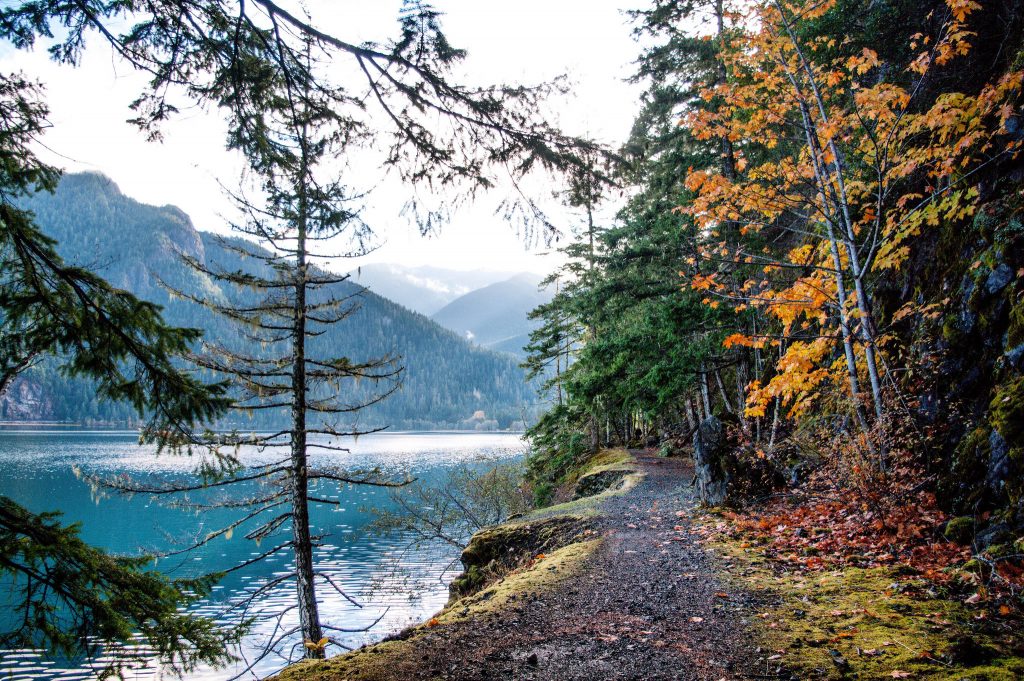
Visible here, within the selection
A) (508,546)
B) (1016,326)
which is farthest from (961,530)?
(508,546)

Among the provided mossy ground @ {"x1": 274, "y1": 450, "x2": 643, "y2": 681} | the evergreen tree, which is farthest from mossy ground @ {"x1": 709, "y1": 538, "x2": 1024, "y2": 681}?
the evergreen tree

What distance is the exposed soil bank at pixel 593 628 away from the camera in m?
3.13

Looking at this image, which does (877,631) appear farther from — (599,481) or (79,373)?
(599,481)

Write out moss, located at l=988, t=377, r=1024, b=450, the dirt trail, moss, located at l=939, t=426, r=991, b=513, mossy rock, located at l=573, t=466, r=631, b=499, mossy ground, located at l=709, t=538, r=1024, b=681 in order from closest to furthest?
1. mossy ground, located at l=709, t=538, r=1024, b=681
2. the dirt trail
3. moss, located at l=988, t=377, r=1024, b=450
4. moss, located at l=939, t=426, r=991, b=513
5. mossy rock, located at l=573, t=466, r=631, b=499

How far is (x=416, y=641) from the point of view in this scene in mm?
3705

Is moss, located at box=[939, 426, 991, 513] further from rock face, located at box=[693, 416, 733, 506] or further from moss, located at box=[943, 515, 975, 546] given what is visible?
rock face, located at box=[693, 416, 733, 506]

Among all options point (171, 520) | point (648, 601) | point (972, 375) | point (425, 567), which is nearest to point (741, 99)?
point (972, 375)

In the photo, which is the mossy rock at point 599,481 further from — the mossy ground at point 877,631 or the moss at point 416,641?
the mossy ground at point 877,631

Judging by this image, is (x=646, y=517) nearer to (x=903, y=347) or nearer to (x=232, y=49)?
(x=903, y=347)

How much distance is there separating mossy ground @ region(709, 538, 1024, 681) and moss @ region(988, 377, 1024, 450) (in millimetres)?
1461

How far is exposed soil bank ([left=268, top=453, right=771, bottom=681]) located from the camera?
3135 mm

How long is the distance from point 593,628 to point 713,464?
510 cm

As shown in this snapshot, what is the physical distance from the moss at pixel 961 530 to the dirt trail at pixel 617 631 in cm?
182

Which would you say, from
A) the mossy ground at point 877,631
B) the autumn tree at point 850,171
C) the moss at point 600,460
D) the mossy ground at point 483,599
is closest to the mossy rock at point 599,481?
the moss at point 600,460
